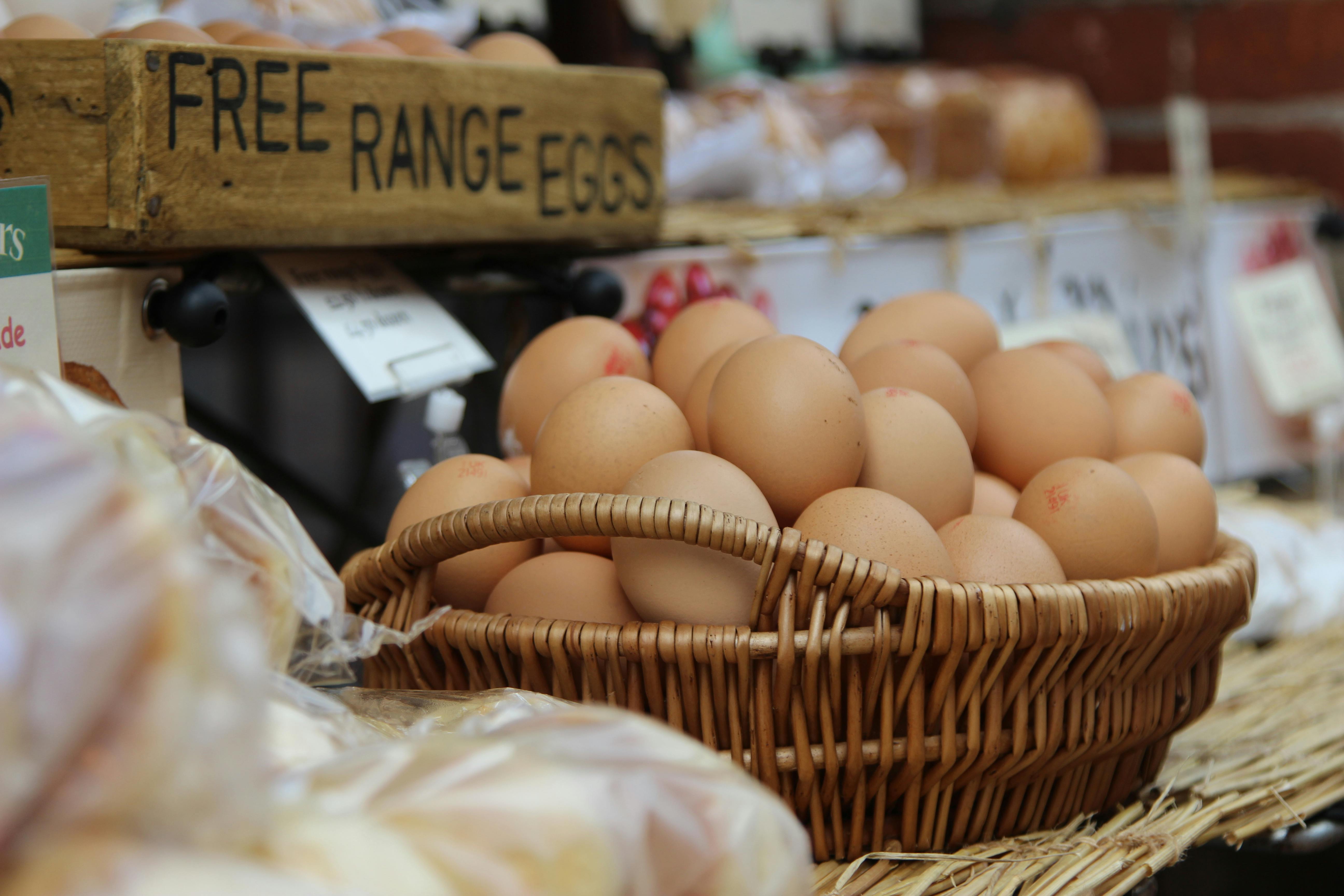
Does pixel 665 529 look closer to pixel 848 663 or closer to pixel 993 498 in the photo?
pixel 848 663

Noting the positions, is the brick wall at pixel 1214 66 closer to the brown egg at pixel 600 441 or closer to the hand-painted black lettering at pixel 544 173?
the hand-painted black lettering at pixel 544 173

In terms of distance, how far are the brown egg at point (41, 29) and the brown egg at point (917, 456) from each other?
2.03ft

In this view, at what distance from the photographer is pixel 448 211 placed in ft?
3.33

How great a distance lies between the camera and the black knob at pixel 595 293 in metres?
1.14

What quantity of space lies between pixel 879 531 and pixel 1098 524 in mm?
174

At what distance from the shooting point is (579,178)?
1.11 meters

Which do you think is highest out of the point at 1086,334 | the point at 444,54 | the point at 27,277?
the point at 444,54

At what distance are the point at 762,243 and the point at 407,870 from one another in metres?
1.01

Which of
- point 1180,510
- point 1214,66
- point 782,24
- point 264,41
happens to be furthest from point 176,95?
point 1214,66

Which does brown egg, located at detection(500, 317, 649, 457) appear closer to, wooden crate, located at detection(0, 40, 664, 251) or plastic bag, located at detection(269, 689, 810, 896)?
wooden crate, located at detection(0, 40, 664, 251)

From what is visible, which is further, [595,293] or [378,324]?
[595,293]

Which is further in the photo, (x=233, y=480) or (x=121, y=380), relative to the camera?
(x=121, y=380)

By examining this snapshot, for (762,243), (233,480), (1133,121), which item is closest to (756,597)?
(233,480)

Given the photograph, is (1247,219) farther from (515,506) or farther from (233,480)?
(233,480)
